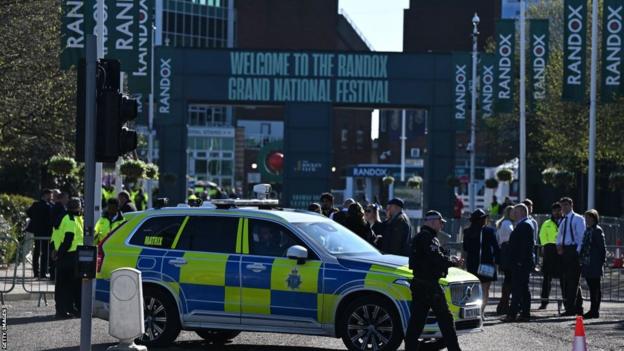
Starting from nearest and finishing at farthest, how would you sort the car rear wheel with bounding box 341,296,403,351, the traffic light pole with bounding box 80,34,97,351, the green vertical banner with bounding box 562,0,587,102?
the traffic light pole with bounding box 80,34,97,351 < the car rear wheel with bounding box 341,296,403,351 < the green vertical banner with bounding box 562,0,587,102

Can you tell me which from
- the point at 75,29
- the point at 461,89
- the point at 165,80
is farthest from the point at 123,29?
the point at 461,89

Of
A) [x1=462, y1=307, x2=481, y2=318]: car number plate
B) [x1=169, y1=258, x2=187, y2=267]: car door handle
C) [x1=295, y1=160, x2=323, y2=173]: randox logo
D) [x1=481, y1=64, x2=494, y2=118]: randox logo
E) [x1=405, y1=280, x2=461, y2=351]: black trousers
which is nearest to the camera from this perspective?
[x1=405, y1=280, x2=461, y2=351]: black trousers

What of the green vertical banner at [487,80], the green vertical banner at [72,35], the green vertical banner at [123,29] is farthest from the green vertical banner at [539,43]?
the green vertical banner at [72,35]

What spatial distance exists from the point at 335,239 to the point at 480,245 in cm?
544

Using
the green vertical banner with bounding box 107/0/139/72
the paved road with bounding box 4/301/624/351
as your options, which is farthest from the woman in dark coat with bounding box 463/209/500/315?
the green vertical banner with bounding box 107/0/139/72

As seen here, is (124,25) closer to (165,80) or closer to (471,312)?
(471,312)

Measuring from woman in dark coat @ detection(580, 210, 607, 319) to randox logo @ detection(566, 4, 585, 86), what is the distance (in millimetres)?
13559

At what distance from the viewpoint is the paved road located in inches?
617

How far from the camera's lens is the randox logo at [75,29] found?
27.2 metres

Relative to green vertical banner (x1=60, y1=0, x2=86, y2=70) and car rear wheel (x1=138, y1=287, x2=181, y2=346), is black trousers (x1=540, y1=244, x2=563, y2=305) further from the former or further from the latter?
green vertical banner (x1=60, y1=0, x2=86, y2=70)

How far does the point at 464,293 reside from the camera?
584 inches

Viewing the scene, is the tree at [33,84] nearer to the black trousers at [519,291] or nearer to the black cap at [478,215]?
the black cap at [478,215]

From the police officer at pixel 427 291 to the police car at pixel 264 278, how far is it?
2.15ft

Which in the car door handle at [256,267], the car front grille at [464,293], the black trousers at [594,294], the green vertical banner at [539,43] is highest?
the green vertical banner at [539,43]
